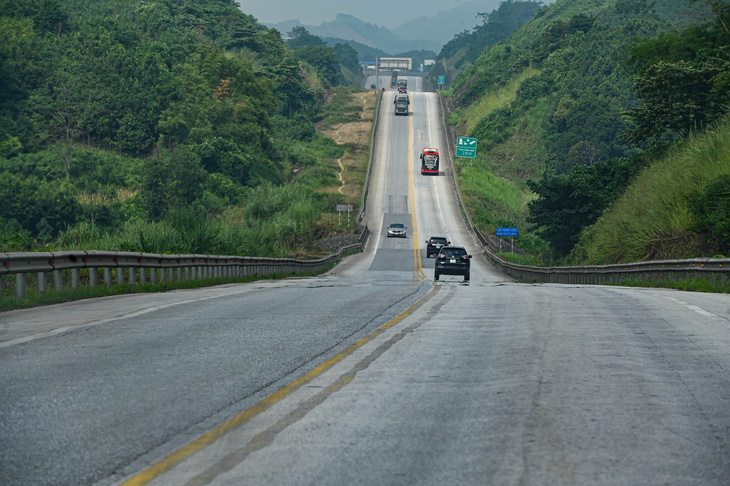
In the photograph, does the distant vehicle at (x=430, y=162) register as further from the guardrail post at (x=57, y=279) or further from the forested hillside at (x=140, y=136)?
the guardrail post at (x=57, y=279)

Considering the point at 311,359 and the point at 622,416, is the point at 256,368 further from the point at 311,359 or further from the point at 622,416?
the point at 622,416

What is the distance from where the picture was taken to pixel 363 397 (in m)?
7.16

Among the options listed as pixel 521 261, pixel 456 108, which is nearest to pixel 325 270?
pixel 521 261

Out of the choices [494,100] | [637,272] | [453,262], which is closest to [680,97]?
[453,262]

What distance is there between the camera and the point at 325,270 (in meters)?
55.7

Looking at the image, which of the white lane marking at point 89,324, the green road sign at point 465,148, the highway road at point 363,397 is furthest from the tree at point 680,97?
the green road sign at point 465,148

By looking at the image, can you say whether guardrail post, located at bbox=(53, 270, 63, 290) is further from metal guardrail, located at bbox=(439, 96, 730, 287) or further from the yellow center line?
metal guardrail, located at bbox=(439, 96, 730, 287)

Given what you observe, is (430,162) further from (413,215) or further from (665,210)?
(665,210)

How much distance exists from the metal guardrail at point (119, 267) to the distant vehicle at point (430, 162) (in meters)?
69.2

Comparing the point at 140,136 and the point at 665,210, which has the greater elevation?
the point at 140,136

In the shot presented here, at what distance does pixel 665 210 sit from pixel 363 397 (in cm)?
2985

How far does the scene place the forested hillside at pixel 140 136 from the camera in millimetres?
74125

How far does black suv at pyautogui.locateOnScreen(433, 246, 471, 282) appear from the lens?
39.8 meters

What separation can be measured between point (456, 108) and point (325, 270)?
306 ft
